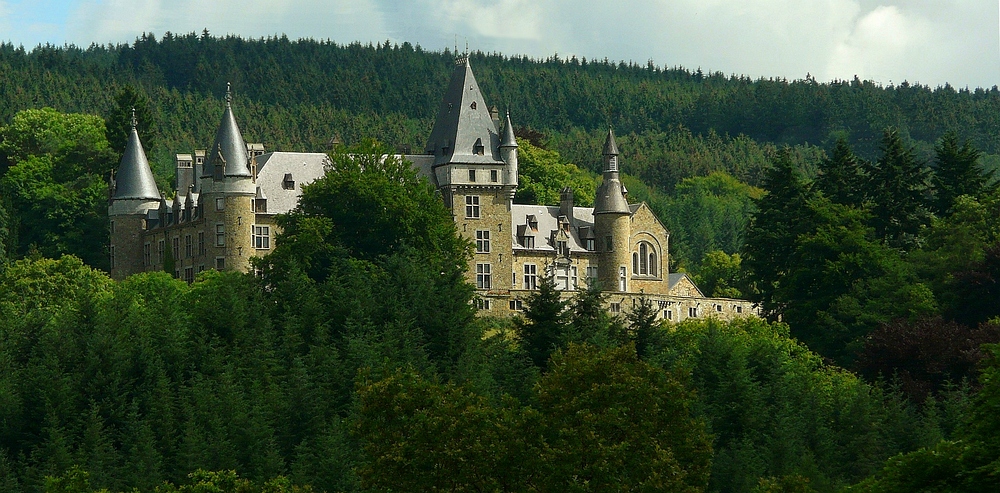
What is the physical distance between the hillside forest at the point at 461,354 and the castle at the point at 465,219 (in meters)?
2.52

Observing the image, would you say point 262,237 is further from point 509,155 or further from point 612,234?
point 612,234

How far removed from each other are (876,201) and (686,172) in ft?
267

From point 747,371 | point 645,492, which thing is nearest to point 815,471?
point 747,371

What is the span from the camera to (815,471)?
5506 centimetres

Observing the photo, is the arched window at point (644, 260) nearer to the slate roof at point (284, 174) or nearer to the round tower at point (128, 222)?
the slate roof at point (284, 174)

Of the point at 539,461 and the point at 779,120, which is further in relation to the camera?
the point at 779,120

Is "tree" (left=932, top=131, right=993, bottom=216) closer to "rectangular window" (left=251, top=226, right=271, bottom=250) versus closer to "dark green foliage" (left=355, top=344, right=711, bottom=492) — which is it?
"rectangular window" (left=251, top=226, right=271, bottom=250)

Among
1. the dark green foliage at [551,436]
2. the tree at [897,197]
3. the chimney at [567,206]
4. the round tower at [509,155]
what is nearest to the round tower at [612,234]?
the chimney at [567,206]

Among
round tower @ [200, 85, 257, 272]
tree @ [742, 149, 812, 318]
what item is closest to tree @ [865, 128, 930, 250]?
tree @ [742, 149, 812, 318]

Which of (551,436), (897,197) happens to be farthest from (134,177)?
(551,436)

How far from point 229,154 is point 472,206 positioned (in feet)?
34.0

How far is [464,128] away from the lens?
82.0 metres

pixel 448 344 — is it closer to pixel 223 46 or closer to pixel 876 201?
pixel 876 201

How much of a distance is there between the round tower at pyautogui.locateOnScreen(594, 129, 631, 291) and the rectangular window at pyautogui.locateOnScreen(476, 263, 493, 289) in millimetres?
4922
